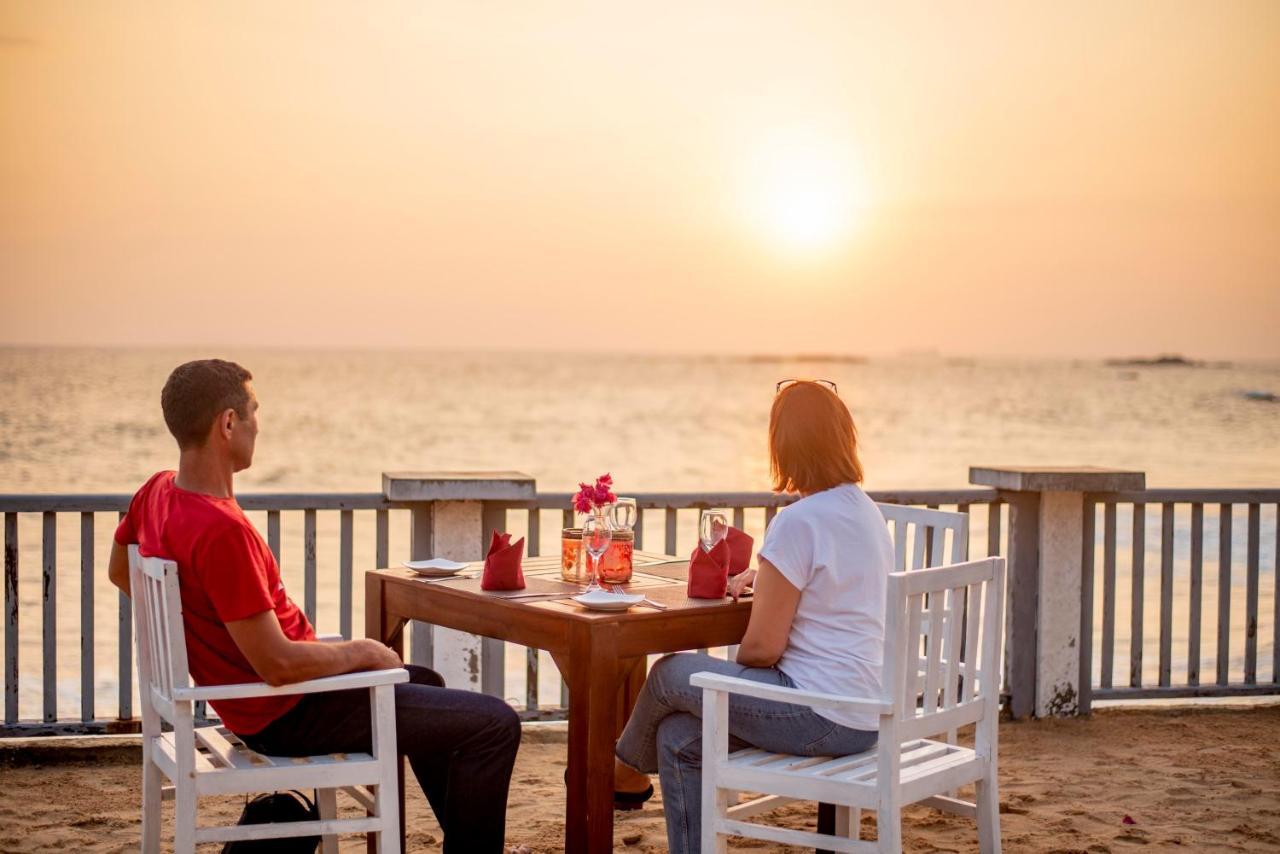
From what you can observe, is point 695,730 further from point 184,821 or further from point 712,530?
point 184,821

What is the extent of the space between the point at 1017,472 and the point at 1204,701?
2.12 m

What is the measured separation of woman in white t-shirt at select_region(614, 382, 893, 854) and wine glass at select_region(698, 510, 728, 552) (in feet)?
1.01

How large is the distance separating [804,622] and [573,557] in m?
0.79

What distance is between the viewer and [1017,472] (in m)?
5.68

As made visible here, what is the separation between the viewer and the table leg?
3.24 m

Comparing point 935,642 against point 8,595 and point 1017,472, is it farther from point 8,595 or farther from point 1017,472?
point 8,595

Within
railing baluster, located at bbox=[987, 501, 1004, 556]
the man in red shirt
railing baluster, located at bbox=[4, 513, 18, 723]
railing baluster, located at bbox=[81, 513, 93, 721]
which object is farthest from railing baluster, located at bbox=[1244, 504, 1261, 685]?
railing baluster, located at bbox=[4, 513, 18, 723]

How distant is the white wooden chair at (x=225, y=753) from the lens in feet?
9.86

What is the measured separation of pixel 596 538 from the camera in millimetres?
3684

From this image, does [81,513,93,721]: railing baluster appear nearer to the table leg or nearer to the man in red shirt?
the man in red shirt

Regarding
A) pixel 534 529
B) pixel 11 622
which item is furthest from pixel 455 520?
pixel 11 622

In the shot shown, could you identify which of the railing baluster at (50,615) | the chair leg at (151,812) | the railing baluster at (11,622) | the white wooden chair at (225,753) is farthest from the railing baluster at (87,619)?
the white wooden chair at (225,753)

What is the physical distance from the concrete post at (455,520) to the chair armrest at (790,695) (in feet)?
7.15

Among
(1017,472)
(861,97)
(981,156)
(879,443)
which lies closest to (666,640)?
(1017,472)
